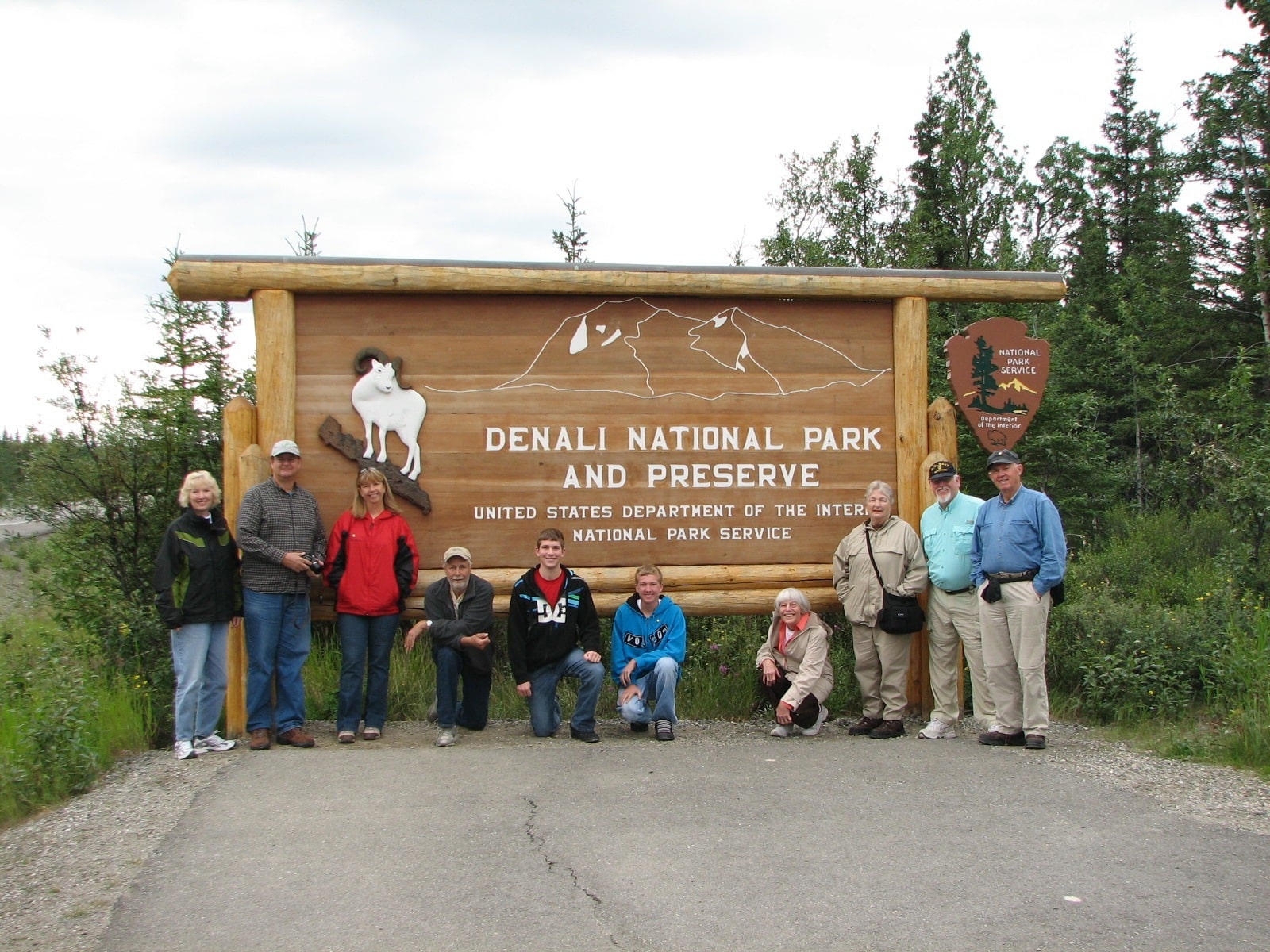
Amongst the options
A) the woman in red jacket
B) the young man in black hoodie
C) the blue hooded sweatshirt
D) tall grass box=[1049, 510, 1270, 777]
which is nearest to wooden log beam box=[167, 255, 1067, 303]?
the woman in red jacket

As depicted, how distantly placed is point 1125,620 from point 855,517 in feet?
7.65

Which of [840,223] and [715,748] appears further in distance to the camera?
[840,223]

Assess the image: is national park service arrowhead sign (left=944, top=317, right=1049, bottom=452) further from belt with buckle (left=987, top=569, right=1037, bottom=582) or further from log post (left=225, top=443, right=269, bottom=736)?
log post (left=225, top=443, right=269, bottom=736)

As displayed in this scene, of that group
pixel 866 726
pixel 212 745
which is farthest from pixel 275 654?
pixel 866 726

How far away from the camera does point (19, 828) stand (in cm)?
502

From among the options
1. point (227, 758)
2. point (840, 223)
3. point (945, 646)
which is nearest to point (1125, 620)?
point (945, 646)

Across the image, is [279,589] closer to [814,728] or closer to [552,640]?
[552,640]

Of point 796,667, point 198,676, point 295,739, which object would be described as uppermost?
point 198,676

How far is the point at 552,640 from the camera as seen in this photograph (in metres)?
6.86

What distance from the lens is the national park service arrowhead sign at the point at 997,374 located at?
25.0 ft

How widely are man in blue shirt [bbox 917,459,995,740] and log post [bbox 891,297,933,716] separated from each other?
1.07 feet

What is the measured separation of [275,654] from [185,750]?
76cm

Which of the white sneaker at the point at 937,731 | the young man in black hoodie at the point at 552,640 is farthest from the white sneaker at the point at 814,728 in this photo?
the young man in black hoodie at the point at 552,640

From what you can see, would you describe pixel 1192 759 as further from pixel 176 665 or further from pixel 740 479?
pixel 176 665
